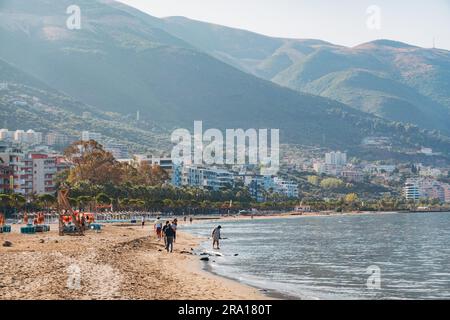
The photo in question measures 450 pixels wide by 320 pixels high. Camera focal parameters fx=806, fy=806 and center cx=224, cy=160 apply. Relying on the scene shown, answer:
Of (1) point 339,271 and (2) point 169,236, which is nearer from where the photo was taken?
(1) point 339,271

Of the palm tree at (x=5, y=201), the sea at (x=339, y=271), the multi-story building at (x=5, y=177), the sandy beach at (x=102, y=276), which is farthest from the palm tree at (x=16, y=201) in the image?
the sandy beach at (x=102, y=276)

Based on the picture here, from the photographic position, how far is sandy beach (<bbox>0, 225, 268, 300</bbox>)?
1995cm

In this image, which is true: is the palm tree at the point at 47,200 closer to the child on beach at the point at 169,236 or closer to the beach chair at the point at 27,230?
the beach chair at the point at 27,230

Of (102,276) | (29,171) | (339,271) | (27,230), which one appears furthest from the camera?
(29,171)

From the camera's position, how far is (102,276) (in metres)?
23.8

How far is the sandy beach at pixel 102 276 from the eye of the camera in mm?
19953

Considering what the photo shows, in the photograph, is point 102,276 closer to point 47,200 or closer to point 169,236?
point 169,236

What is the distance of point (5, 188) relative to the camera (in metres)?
119

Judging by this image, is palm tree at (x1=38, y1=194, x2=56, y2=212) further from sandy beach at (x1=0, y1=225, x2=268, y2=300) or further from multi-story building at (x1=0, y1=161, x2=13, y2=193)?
sandy beach at (x1=0, y1=225, x2=268, y2=300)

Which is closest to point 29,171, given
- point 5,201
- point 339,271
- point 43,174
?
point 43,174
